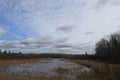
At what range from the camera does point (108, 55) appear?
95938 millimetres

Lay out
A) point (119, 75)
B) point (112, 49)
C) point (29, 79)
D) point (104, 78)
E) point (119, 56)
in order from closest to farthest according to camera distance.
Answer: point (119, 75), point (104, 78), point (29, 79), point (119, 56), point (112, 49)

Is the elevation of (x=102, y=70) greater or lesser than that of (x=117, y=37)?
lesser

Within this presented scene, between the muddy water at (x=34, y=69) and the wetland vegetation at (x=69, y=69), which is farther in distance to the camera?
the muddy water at (x=34, y=69)

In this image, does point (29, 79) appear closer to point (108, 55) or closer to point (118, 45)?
point (118, 45)

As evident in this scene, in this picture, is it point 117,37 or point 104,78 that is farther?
point 117,37

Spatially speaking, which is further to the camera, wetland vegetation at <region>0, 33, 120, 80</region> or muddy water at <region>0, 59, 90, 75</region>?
muddy water at <region>0, 59, 90, 75</region>

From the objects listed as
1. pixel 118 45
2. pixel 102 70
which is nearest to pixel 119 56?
pixel 118 45

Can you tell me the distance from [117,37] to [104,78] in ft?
231

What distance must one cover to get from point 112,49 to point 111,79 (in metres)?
69.6

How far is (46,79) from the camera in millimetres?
24531

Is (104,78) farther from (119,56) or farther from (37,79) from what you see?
(119,56)

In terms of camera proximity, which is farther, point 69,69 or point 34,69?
point 34,69

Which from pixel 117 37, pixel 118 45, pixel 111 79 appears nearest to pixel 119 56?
pixel 118 45

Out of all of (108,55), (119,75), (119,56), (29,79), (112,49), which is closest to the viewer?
(119,75)
